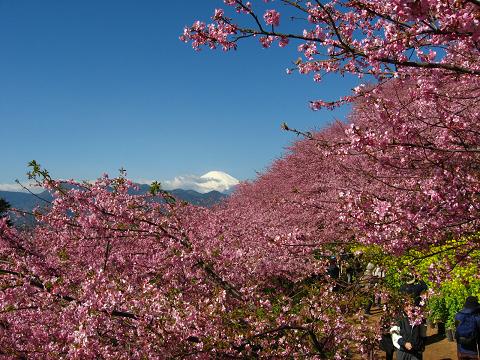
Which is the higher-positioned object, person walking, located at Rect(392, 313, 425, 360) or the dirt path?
person walking, located at Rect(392, 313, 425, 360)

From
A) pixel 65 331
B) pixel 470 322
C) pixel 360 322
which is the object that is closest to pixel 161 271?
pixel 65 331

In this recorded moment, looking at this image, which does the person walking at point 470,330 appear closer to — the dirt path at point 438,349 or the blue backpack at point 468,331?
the blue backpack at point 468,331

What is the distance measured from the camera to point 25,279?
15.8ft

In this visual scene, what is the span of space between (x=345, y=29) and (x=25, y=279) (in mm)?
5078

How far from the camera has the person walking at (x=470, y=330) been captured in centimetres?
809

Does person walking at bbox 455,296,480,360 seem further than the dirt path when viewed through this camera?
No

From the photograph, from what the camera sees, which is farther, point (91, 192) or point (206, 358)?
point (91, 192)

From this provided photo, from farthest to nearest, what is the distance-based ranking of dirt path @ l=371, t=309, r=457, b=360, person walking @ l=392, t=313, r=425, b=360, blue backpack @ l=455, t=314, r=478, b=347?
dirt path @ l=371, t=309, r=457, b=360, blue backpack @ l=455, t=314, r=478, b=347, person walking @ l=392, t=313, r=425, b=360

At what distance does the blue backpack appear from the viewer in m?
8.09

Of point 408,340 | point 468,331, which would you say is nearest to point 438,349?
point 468,331

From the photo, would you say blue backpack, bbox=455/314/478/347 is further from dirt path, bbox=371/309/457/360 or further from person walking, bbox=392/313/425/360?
dirt path, bbox=371/309/457/360

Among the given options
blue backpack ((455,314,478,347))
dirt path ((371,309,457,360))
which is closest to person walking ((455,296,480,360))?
blue backpack ((455,314,478,347))

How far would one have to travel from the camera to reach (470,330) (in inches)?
319

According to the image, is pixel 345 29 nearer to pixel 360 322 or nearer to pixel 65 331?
pixel 360 322
